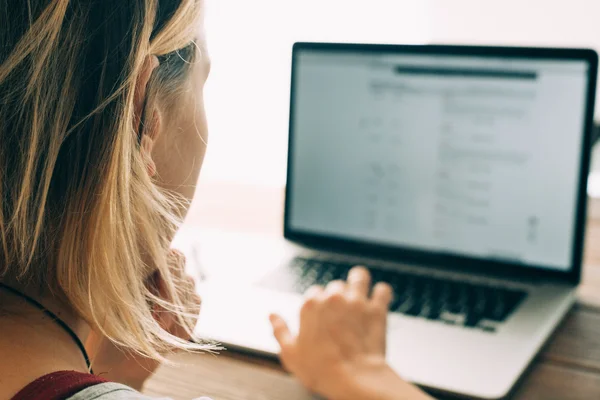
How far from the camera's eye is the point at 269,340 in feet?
2.68

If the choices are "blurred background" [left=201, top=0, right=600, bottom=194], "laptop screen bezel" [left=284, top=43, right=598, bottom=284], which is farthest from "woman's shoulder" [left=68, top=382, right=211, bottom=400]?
"blurred background" [left=201, top=0, right=600, bottom=194]

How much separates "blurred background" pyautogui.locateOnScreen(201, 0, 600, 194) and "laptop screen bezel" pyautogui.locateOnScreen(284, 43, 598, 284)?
1.21 meters

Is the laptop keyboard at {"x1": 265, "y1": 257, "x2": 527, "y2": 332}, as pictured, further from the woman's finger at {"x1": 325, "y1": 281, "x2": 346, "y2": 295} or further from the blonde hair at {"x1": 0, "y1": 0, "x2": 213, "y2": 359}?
the blonde hair at {"x1": 0, "y1": 0, "x2": 213, "y2": 359}

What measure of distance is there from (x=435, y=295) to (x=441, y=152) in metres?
0.22

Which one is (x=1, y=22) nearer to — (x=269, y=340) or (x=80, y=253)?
(x=80, y=253)

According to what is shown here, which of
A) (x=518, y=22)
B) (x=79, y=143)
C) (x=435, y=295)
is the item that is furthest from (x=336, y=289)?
(x=518, y=22)

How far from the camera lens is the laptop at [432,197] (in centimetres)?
89

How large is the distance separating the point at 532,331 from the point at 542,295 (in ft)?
0.38

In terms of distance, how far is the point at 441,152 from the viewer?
1.02 metres

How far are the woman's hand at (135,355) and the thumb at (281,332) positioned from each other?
9 cm

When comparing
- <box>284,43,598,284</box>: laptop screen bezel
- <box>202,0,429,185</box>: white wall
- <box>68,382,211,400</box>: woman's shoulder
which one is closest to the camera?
<box>68,382,211,400</box>: woman's shoulder

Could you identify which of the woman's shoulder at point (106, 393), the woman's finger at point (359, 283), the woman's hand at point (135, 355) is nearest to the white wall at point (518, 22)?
the woman's finger at point (359, 283)

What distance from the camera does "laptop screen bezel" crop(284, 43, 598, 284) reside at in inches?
36.4

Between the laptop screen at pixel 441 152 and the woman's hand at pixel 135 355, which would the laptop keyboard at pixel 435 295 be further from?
the woman's hand at pixel 135 355
